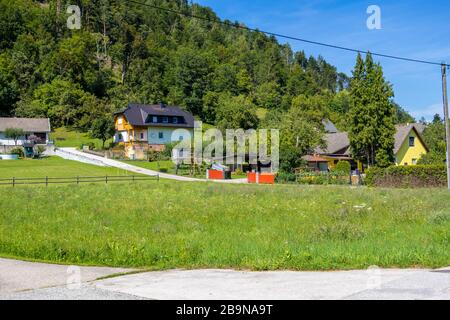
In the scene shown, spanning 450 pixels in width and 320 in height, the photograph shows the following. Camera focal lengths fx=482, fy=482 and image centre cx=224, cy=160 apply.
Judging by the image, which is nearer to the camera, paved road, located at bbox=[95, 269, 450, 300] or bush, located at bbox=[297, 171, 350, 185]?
paved road, located at bbox=[95, 269, 450, 300]

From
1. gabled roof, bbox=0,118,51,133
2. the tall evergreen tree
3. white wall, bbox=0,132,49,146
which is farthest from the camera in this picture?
gabled roof, bbox=0,118,51,133

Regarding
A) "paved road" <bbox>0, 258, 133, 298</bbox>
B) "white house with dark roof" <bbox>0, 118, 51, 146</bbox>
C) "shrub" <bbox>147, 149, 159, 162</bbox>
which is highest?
"white house with dark roof" <bbox>0, 118, 51, 146</bbox>

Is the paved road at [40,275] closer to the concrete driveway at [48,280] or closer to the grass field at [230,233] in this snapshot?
the concrete driveway at [48,280]

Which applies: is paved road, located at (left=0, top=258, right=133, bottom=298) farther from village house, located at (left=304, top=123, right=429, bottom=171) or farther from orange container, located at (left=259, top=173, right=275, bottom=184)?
village house, located at (left=304, top=123, right=429, bottom=171)

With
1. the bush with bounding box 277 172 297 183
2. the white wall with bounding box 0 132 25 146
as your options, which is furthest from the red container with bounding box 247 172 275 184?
the white wall with bounding box 0 132 25 146

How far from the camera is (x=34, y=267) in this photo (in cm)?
997

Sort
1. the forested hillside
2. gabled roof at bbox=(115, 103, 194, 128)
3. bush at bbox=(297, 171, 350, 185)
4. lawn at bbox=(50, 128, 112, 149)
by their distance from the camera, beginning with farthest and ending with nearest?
the forested hillside < lawn at bbox=(50, 128, 112, 149) < gabled roof at bbox=(115, 103, 194, 128) < bush at bbox=(297, 171, 350, 185)

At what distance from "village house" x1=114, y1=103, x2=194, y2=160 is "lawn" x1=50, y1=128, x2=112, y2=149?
485cm

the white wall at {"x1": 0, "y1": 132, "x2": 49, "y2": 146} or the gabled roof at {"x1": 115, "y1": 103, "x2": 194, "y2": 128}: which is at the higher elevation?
the gabled roof at {"x1": 115, "y1": 103, "x2": 194, "y2": 128}

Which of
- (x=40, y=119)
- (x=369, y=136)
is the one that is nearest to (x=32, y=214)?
(x=369, y=136)

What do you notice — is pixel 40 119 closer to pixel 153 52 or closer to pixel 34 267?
pixel 153 52

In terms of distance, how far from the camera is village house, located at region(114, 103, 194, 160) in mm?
80375

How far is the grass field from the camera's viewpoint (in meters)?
10.1
